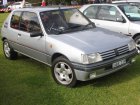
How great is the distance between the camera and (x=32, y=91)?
5902 millimetres

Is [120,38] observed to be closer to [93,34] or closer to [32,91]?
[93,34]

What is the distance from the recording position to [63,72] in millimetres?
6047

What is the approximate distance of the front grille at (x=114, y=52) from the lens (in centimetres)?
562

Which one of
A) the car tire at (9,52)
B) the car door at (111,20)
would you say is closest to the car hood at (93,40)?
the car door at (111,20)

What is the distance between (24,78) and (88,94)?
1.93 m

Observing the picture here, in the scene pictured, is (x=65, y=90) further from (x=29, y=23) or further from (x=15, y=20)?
(x=15, y=20)

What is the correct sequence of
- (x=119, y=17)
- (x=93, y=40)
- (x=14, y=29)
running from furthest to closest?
(x=119, y=17) < (x=14, y=29) < (x=93, y=40)

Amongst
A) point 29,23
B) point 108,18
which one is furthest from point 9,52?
point 108,18

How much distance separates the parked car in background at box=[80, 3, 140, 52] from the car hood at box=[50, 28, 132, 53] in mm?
1965

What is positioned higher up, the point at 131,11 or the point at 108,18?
the point at 131,11

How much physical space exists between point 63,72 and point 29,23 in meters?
1.83

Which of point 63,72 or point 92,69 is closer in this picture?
point 92,69

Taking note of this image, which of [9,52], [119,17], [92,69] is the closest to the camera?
[92,69]

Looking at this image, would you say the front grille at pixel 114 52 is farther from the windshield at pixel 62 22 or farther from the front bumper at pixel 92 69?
the windshield at pixel 62 22
